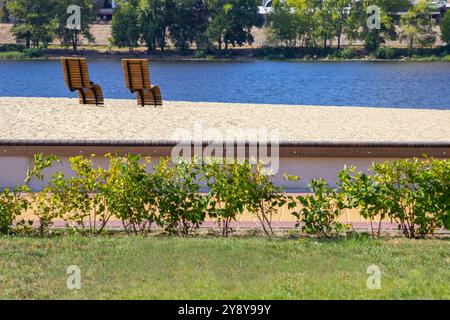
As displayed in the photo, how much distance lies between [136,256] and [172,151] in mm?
3062

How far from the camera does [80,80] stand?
1489 centimetres

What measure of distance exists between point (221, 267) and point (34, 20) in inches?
2679

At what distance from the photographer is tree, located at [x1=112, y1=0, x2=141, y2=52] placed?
6897 centimetres

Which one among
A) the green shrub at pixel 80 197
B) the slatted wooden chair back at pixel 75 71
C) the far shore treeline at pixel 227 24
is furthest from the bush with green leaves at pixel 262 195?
the far shore treeline at pixel 227 24

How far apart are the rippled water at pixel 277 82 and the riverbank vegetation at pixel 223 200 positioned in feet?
74.0

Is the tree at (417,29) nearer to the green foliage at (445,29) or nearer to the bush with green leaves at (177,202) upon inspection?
the green foliage at (445,29)

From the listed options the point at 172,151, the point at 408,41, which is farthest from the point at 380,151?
the point at 408,41

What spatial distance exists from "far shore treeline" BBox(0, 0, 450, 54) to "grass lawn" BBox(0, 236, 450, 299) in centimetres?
6199

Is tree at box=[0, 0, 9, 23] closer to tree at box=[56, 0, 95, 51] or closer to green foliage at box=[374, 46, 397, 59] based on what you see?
tree at box=[56, 0, 95, 51]

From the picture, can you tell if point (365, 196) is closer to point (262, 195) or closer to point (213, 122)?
point (262, 195)

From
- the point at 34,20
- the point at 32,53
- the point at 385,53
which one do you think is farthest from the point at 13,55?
the point at 385,53

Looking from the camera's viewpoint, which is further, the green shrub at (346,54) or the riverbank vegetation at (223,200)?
the green shrub at (346,54)

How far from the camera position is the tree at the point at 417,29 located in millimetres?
66375

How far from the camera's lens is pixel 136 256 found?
5.27 meters
